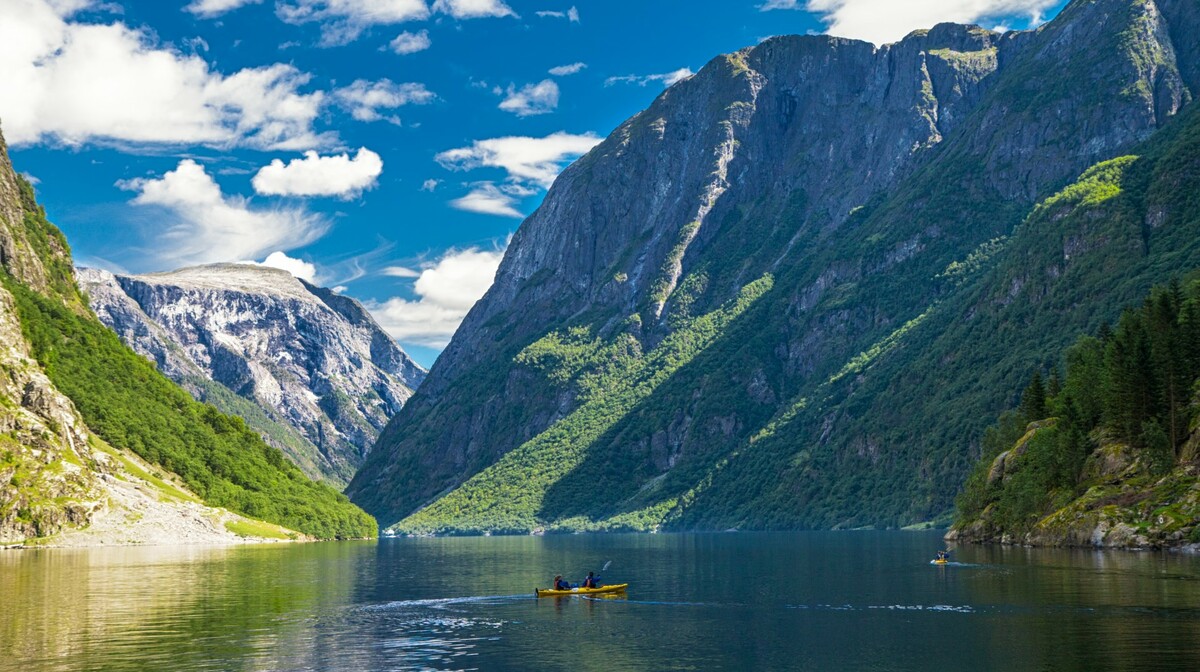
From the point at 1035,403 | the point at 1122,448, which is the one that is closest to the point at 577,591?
the point at 1122,448

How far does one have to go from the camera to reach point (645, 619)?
8806 centimetres

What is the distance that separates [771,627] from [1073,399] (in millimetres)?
92030

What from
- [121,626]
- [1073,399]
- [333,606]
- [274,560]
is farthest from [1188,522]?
[274,560]

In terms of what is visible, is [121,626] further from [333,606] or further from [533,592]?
[533,592]

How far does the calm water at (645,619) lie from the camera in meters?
64.6

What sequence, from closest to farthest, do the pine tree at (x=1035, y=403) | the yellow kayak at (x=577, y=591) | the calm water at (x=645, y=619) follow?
1. the calm water at (x=645, y=619)
2. the yellow kayak at (x=577, y=591)
3. the pine tree at (x=1035, y=403)

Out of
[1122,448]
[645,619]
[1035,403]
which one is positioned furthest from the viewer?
[1035,403]

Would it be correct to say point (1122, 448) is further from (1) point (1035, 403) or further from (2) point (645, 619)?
(2) point (645, 619)

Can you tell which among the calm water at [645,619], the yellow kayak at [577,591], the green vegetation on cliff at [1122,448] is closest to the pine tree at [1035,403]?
the green vegetation on cliff at [1122,448]

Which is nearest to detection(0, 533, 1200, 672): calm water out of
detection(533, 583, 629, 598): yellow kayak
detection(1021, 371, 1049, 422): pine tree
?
detection(533, 583, 629, 598): yellow kayak

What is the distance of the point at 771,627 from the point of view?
79.3m

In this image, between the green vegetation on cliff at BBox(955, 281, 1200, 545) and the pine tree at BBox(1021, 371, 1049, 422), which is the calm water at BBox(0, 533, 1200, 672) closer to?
the green vegetation on cliff at BBox(955, 281, 1200, 545)

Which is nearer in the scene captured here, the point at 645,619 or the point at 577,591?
the point at 645,619

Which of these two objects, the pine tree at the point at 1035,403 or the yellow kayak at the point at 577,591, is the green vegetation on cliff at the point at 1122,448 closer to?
the pine tree at the point at 1035,403
